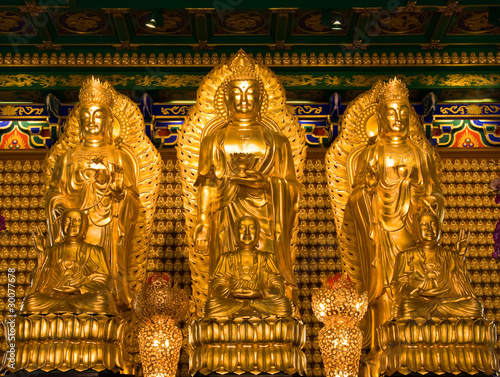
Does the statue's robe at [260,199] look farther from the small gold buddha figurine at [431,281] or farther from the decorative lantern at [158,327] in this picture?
the small gold buddha figurine at [431,281]

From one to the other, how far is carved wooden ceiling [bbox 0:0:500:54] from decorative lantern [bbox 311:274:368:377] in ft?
9.25

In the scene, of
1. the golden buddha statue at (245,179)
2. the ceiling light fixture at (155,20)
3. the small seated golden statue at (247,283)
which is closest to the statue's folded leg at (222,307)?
the small seated golden statue at (247,283)

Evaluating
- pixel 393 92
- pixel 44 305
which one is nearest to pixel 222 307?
pixel 44 305

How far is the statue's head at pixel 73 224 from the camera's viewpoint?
5805 mm

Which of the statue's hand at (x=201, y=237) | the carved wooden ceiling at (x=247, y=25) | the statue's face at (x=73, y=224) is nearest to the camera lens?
the statue's face at (x=73, y=224)

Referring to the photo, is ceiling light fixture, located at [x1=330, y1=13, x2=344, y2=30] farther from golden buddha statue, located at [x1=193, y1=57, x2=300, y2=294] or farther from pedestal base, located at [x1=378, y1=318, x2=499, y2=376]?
pedestal base, located at [x1=378, y1=318, x2=499, y2=376]

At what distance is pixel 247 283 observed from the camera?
5.52 meters

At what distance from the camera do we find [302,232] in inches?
295

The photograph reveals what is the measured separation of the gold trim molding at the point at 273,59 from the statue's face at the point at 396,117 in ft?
3.58

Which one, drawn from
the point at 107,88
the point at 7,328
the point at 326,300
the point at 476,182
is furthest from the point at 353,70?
the point at 7,328

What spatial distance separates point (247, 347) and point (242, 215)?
138 centimetres

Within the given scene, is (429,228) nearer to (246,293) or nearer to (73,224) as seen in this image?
(246,293)

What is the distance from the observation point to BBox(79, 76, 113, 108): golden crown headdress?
666 centimetres

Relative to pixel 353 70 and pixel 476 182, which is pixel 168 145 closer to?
pixel 353 70
